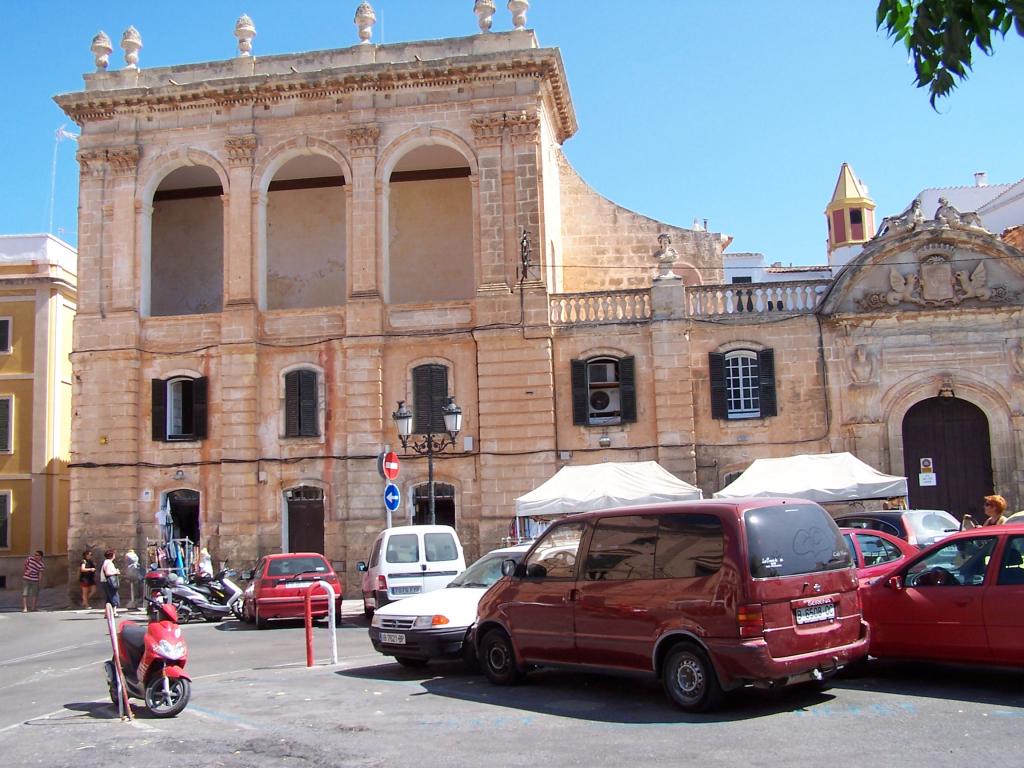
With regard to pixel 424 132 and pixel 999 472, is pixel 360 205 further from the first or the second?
pixel 999 472

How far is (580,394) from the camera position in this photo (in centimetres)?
2547

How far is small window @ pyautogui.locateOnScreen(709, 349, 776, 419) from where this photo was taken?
24.9 m

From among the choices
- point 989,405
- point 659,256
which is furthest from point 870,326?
point 659,256

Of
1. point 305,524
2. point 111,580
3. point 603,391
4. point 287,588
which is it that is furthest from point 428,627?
point 305,524

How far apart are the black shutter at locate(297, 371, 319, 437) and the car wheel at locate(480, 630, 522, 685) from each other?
645 inches

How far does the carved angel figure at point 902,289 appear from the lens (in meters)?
24.4

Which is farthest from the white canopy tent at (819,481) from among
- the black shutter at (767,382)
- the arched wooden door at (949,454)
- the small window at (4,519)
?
the small window at (4,519)

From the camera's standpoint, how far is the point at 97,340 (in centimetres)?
2747

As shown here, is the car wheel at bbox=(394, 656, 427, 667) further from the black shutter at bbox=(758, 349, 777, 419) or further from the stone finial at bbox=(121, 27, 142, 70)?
the stone finial at bbox=(121, 27, 142, 70)

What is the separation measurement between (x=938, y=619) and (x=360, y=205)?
66.5 feet

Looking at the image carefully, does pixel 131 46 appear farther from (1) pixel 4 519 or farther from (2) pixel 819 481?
(2) pixel 819 481

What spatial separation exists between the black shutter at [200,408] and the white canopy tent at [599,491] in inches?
406

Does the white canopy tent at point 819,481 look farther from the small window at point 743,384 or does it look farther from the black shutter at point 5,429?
the black shutter at point 5,429

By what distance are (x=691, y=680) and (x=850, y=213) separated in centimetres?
4577
